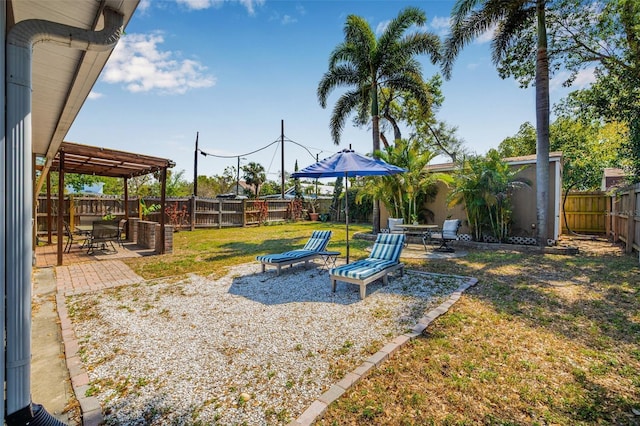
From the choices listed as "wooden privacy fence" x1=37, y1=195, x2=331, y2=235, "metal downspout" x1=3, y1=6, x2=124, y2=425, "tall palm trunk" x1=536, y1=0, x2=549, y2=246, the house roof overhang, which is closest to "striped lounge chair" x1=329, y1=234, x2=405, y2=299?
"metal downspout" x1=3, y1=6, x2=124, y2=425

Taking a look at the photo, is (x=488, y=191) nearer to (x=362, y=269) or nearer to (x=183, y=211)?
(x=362, y=269)

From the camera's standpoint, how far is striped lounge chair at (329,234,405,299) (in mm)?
5465

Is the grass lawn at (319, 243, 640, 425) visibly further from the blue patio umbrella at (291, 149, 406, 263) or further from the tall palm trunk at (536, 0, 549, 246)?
the tall palm trunk at (536, 0, 549, 246)

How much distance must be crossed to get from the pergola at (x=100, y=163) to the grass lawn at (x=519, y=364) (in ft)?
28.2

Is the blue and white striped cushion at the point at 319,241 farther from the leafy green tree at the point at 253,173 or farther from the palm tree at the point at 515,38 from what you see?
the leafy green tree at the point at 253,173

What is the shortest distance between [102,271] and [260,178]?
30606 millimetres

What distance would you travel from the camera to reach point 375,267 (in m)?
5.94

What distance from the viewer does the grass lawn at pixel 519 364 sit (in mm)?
2539

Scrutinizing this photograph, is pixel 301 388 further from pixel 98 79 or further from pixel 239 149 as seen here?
pixel 239 149

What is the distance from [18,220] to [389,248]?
611 cm

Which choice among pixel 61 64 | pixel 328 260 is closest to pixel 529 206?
pixel 328 260

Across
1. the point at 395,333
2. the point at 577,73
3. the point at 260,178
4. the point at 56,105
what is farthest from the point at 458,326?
the point at 260,178

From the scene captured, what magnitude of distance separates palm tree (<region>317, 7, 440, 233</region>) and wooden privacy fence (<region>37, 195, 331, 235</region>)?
9.45m

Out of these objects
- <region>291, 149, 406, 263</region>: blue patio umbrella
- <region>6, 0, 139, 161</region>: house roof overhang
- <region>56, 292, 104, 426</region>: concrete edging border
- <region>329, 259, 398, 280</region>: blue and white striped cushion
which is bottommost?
<region>56, 292, 104, 426</region>: concrete edging border
